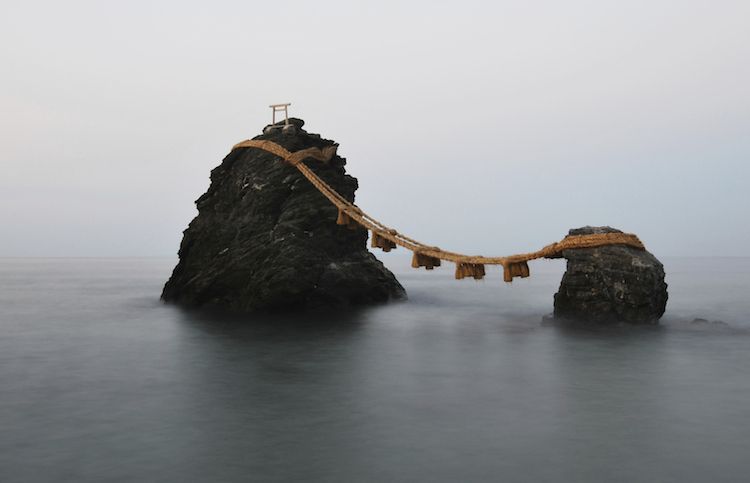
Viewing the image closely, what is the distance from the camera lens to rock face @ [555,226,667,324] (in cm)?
1789

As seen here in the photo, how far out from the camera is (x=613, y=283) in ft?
59.6

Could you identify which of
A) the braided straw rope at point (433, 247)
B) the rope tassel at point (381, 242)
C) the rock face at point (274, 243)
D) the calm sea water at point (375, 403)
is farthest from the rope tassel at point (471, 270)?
the rock face at point (274, 243)

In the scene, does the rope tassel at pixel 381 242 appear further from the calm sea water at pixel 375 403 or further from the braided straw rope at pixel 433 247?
the calm sea water at pixel 375 403

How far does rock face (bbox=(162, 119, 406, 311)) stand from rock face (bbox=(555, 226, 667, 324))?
879 centimetres

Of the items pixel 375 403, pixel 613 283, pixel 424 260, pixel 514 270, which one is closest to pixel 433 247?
pixel 424 260

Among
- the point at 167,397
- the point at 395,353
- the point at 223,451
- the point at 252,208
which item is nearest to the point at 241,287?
the point at 252,208

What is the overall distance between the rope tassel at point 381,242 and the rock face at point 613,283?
19.0 ft

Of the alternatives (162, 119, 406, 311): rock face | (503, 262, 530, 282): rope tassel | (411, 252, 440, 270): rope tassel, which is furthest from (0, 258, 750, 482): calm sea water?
(162, 119, 406, 311): rock face

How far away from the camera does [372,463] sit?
8250 mm

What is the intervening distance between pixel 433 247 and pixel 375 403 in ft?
32.7

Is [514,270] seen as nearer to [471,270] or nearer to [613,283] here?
[471,270]

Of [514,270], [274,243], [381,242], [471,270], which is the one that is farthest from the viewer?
[274,243]

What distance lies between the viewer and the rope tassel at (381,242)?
21.8m

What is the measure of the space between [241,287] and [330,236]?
3.78m
